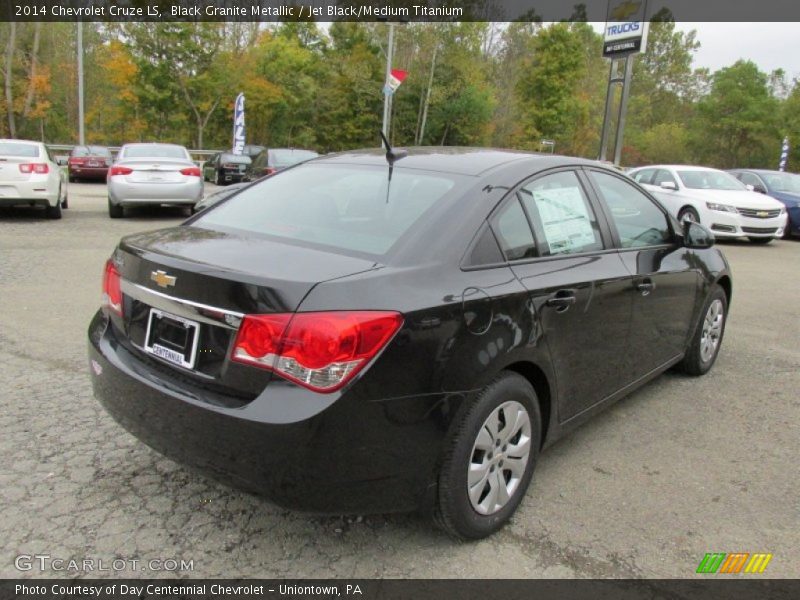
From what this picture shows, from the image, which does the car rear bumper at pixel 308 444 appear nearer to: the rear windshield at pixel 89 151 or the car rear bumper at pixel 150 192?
the car rear bumper at pixel 150 192

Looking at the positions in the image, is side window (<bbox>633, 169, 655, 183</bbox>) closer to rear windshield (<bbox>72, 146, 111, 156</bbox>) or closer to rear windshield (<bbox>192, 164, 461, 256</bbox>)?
rear windshield (<bbox>192, 164, 461, 256</bbox>)

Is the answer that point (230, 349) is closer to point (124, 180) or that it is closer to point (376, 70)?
point (124, 180)

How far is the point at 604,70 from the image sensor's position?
61.5m

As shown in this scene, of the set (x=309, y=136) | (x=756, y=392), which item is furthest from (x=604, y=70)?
(x=756, y=392)

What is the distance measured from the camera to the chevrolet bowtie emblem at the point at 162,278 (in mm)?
2449

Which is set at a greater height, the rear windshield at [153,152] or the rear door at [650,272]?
the rear windshield at [153,152]

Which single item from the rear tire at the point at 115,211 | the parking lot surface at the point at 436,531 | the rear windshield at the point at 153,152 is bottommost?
the parking lot surface at the point at 436,531

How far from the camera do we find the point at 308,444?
213cm

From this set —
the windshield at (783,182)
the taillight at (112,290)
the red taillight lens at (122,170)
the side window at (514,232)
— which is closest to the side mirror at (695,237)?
the side window at (514,232)

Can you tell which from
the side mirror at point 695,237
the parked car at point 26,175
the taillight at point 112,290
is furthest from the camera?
the parked car at point 26,175

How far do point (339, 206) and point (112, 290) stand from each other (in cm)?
109

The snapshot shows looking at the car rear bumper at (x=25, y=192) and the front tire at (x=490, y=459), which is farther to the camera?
the car rear bumper at (x=25, y=192)

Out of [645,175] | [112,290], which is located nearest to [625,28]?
[645,175]

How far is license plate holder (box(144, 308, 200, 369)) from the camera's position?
2.39 meters
